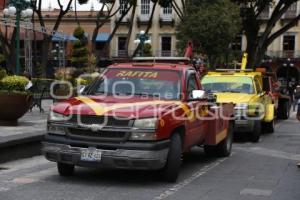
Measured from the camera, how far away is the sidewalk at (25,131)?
10.6 meters

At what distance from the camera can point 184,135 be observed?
9.13 meters

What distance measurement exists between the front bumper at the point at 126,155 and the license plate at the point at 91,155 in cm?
4

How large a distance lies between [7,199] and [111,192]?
4.50 feet

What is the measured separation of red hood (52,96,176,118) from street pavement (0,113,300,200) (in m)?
1.04

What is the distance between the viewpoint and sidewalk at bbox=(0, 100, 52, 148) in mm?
10591

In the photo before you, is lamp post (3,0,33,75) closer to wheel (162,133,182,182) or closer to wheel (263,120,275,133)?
wheel (263,120,275,133)

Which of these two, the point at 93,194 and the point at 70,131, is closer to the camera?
the point at 93,194

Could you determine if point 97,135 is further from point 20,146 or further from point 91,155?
point 20,146

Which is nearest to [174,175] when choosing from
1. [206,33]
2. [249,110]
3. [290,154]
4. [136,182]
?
[136,182]

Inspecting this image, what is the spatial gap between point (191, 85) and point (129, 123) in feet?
7.27

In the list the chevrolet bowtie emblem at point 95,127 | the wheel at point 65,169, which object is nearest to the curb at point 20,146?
the wheel at point 65,169

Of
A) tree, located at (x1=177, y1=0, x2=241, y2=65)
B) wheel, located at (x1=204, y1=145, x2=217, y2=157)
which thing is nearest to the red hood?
→ wheel, located at (x1=204, y1=145, x2=217, y2=157)

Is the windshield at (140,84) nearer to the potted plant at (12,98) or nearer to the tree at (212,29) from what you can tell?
the potted plant at (12,98)

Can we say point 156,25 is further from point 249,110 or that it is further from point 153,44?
point 249,110
